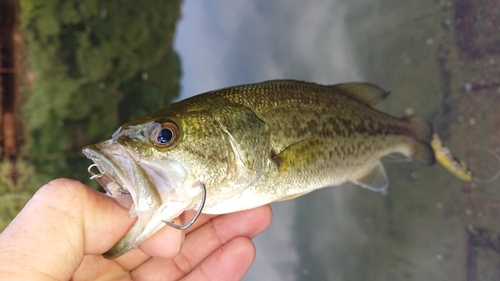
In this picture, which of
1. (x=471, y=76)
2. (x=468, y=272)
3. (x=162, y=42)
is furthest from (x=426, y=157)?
(x=162, y=42)

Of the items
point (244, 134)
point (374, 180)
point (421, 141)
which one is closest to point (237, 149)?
point (244, 134)

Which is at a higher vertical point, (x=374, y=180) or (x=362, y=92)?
(x=362, y=92)

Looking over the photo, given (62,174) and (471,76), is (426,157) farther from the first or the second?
(62,174)

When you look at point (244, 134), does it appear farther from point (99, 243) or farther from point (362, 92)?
point (362, 92)

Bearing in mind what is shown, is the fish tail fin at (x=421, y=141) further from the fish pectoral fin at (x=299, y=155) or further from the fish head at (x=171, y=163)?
the fish head at (x=171, y=163)

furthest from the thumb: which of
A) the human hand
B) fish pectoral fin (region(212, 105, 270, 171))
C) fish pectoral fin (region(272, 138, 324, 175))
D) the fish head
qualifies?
fish pectoral fin (region(272, 138, 324, 175))

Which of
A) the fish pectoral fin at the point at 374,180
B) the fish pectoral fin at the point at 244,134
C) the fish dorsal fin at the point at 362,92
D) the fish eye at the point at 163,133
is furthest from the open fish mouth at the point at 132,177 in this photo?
the fish pectoral fin at the point at 374,180

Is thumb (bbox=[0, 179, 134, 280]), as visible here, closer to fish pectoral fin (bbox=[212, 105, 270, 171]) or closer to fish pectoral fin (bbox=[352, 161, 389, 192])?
fish pectoral fin (bbox=[212, 105, 270, 171])

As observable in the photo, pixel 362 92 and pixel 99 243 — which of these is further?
pixel 362 92
